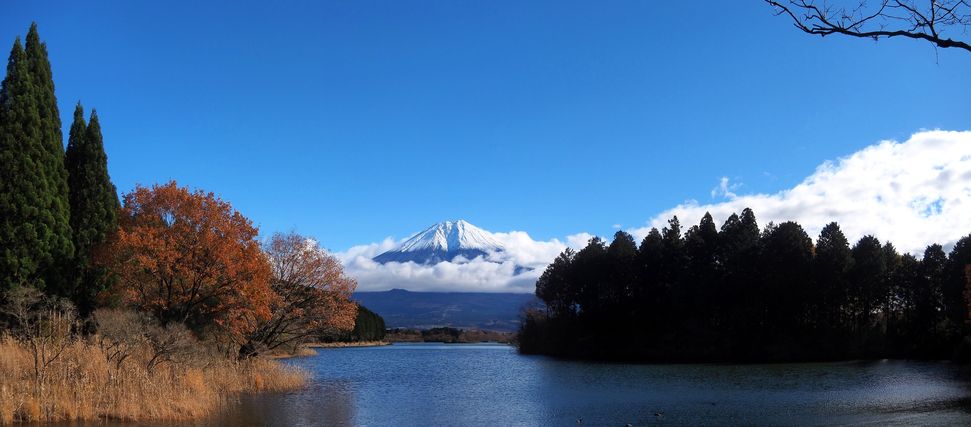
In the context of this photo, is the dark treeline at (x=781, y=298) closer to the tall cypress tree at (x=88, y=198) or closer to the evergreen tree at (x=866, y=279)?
the evergreen tree at (x=866, y=279)

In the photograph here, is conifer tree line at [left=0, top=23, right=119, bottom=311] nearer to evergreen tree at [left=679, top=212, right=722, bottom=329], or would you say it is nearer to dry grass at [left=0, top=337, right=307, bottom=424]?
dry grass at [left=0, top=337, right=307, bottom=424]

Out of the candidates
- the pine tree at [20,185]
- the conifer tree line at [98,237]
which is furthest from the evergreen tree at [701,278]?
the pine tree at [20,185]

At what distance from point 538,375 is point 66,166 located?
109 ft

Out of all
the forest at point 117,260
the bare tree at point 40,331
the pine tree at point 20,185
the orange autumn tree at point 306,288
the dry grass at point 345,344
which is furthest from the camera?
the dry grass at point 345,344

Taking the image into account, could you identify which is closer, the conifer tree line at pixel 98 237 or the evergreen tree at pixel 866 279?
the conifer tree line at pixel 98 237

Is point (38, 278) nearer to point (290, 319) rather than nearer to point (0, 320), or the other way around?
point (0, 320)

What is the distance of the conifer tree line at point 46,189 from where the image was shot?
32219mm

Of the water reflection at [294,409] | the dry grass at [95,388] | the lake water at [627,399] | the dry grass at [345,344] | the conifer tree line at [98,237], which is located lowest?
the dry grass at [345,344]

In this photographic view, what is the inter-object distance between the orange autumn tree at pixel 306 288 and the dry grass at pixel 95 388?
15.2 m

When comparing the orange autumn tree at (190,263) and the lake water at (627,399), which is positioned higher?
the orange autumn tree at (190,263)

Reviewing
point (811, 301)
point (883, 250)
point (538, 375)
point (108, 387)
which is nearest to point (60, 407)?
point (108, 387)

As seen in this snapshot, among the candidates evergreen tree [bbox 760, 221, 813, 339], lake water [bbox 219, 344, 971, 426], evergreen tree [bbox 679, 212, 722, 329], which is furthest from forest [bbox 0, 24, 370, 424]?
evergreen tree [bbox 760, 221, 813, 339]

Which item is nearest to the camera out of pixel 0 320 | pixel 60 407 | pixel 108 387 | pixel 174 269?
pixel 60 407

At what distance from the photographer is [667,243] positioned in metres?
86.5
